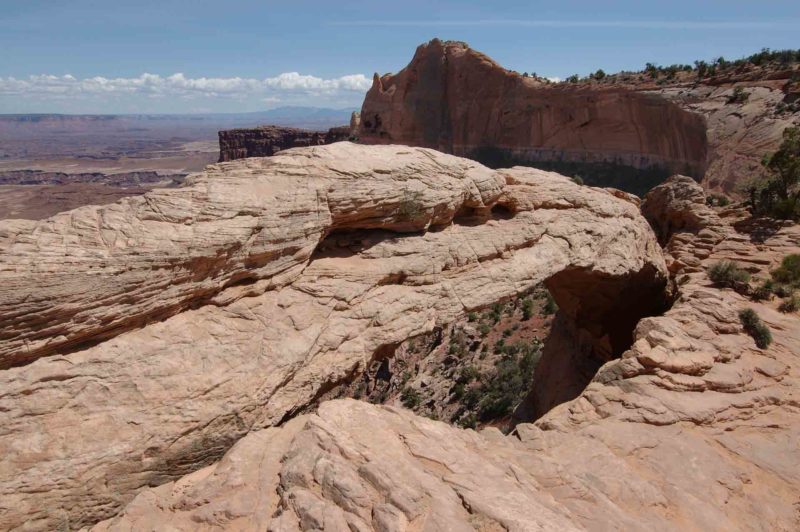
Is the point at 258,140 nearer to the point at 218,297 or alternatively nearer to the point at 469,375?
the point at 469,375

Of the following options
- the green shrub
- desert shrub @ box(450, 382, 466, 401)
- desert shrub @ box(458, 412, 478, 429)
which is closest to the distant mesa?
the green shrub

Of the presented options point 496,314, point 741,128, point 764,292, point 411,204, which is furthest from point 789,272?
point 741,128

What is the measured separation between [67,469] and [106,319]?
1.96 m

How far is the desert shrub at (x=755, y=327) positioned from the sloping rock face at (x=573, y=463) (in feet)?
0.72

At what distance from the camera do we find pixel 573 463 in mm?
8023

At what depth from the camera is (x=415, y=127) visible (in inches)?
2331

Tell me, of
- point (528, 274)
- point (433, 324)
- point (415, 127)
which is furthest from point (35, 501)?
point (415, 127)

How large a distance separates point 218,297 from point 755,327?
1161 cm

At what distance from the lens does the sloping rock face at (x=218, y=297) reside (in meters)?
6.51

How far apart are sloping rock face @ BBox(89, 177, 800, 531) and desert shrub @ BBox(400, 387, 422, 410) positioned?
1285 cm

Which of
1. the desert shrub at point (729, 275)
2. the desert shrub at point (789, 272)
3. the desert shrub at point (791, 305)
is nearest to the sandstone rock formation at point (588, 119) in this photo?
the desert shrub at point (789, 272)

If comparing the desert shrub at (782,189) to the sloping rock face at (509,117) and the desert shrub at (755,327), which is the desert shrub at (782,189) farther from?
the sloping rock face at (509,117)

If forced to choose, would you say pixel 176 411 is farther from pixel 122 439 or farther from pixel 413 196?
pixel 413 196

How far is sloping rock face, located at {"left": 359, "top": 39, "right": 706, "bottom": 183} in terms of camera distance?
46156 millimetres
